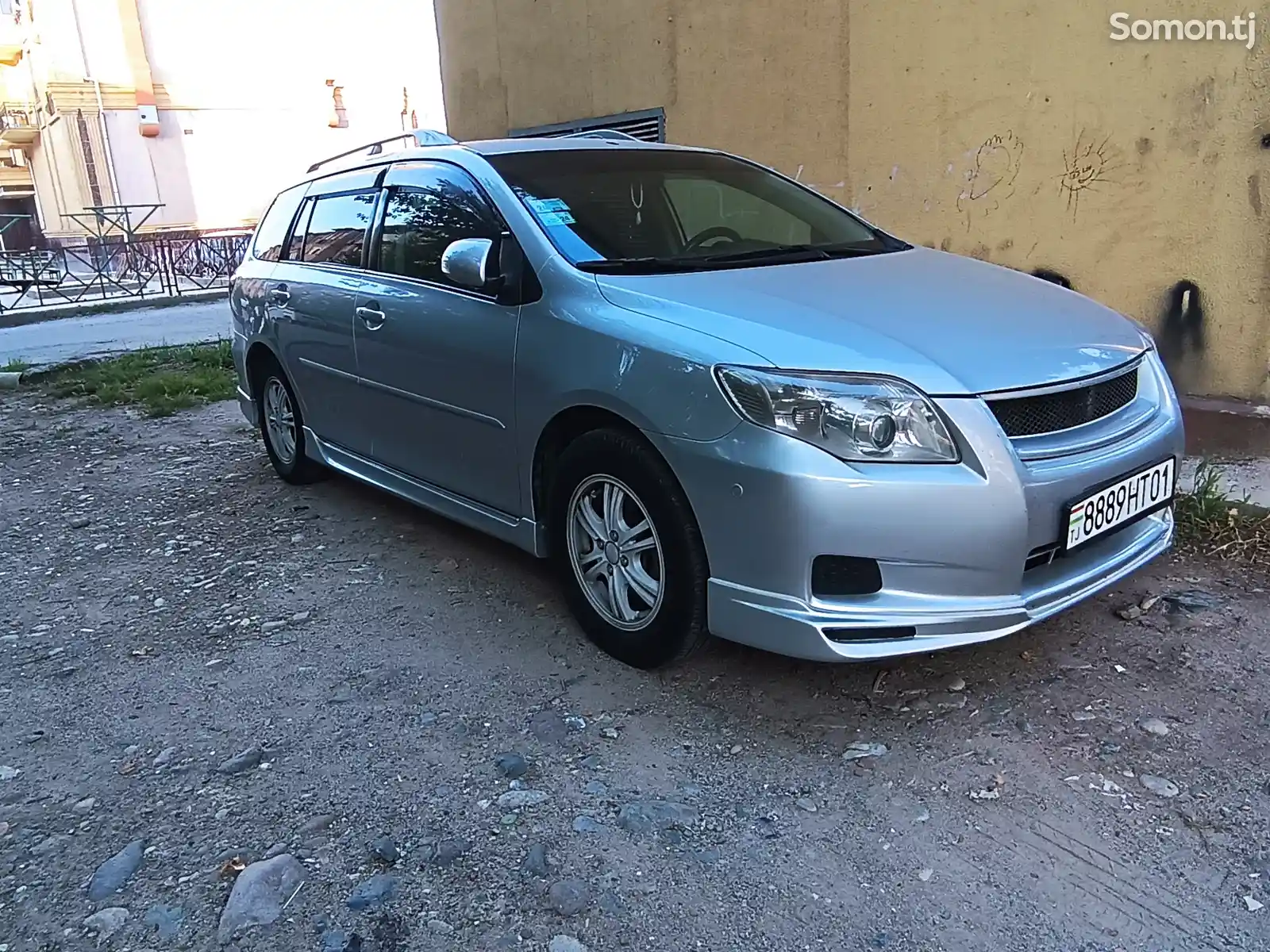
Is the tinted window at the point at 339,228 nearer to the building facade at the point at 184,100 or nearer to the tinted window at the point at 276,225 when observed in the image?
the tinted window at the point at 276,225

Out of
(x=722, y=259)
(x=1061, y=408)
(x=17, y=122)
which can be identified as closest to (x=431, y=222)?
(x=722, y=259)

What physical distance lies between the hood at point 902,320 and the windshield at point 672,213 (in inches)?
7.5

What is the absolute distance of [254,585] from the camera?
412 cm

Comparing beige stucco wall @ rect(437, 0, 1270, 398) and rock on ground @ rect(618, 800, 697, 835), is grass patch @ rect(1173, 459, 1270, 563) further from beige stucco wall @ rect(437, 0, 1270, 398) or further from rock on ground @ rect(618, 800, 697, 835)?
rock on ground @ rect(618, 800, 697, 835)

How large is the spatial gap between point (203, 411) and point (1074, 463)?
665 cm

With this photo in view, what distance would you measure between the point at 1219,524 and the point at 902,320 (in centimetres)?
204

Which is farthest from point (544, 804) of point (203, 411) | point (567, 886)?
point (203, 411)

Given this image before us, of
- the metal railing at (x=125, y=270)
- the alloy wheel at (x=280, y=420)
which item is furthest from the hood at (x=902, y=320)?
the metal railing at (x=125, y=270)

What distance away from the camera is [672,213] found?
3777 millimetres

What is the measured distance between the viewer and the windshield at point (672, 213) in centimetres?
343

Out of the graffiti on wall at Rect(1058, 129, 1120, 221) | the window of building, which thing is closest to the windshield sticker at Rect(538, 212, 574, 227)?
the graffiti on wall at Rect(1058, 129, 1120, 221)

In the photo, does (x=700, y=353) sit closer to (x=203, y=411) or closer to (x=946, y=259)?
(x=946, y=259)

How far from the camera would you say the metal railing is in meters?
18.0

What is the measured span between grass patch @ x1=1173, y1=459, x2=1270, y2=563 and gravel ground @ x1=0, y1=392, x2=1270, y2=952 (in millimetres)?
163
